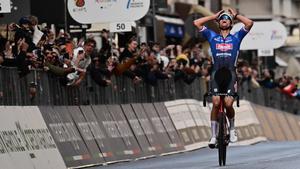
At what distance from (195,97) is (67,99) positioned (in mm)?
10393

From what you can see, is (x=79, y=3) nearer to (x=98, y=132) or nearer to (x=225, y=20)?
(x=98, y=132)

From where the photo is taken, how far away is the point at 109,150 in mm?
23328

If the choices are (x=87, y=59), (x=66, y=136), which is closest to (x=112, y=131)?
(x=87, y=59)

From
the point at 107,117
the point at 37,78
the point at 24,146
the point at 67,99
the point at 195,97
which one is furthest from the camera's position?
the point at 195,97

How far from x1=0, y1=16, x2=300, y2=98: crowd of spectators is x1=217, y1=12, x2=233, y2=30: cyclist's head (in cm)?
357

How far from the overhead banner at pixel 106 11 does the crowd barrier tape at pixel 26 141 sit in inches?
210

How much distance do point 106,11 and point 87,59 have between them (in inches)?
99.6

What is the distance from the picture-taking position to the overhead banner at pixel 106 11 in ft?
83.7

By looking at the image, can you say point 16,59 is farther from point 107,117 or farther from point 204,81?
point 204,81

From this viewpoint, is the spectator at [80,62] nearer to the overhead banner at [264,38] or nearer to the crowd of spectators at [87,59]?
the crowd of spectators at [87,59]

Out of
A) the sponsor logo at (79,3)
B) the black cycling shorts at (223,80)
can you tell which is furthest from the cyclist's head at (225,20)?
Result: the sponsor logo at (79,3)

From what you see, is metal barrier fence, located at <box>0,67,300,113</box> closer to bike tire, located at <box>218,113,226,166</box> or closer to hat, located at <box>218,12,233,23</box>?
bike tire, located at <box>218,113,226,166</box>

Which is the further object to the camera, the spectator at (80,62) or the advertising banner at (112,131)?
the advertising banner at (112,131)

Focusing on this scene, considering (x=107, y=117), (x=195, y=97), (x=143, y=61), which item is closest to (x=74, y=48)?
(x=107, y=117)
